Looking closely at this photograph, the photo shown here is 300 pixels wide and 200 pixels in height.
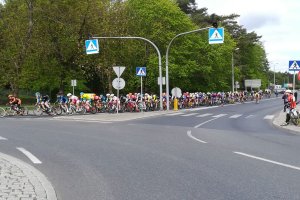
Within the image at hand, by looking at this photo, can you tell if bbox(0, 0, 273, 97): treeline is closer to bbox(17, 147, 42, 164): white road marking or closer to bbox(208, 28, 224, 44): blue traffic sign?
bbox(208, 28, 224, 44): blue traffic sign

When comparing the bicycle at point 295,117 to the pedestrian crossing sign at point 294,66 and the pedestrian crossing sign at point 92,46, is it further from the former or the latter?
the pedestrian crossing sign at point 92,46

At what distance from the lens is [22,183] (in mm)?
7281

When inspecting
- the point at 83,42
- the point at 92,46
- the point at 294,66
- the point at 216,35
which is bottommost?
the point at 294,66

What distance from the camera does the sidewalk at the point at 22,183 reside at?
21.0ft

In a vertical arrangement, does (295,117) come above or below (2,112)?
above

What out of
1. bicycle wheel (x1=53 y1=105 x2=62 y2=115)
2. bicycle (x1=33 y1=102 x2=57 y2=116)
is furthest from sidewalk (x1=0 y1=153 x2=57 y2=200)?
bicycle wheel (x1=53 y1=105 x2=62 y2=115)

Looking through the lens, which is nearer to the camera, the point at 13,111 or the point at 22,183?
the point at 22,183

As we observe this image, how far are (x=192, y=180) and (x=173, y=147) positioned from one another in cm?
465

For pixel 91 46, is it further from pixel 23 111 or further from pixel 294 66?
pixel 294 66

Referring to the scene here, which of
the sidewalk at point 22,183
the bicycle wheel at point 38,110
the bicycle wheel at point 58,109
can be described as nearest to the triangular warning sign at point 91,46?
the bicycle wheel at point 58,109

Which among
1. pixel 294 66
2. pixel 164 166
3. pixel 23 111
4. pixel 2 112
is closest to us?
pixel 164 166

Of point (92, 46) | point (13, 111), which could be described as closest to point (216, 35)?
point (92, 46)

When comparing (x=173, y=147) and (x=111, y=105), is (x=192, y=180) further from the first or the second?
(x=111, y=105)

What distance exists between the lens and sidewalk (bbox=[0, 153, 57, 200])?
640 centimetres
